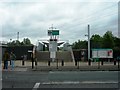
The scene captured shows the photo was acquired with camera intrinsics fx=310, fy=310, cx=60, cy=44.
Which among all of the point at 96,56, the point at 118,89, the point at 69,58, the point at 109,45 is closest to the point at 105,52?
the point at 96,56

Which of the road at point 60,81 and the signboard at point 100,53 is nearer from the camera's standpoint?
the road at point 60,81

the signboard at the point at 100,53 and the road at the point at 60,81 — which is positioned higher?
the signboard at the point at 100,53

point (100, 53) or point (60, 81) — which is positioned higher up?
point (100, 53)

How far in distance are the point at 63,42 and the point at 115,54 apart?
24704 mm

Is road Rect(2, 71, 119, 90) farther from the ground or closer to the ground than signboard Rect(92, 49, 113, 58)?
closer to the ground

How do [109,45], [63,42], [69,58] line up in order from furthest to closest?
[63,42] → [109,45] → [69,58]

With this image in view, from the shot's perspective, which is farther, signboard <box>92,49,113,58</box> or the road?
signboard <box>92,49,113,58</box>

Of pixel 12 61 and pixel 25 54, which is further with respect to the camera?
pixel 25 54

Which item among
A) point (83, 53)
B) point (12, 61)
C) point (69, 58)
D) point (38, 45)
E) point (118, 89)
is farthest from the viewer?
point (38, 45)

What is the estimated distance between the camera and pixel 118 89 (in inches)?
504

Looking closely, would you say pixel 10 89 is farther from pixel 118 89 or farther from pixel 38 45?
pixel 38 45

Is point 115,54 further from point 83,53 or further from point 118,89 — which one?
point 118,89

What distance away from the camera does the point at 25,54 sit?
66.8 m

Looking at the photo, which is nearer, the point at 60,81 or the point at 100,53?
the point at 60,81
